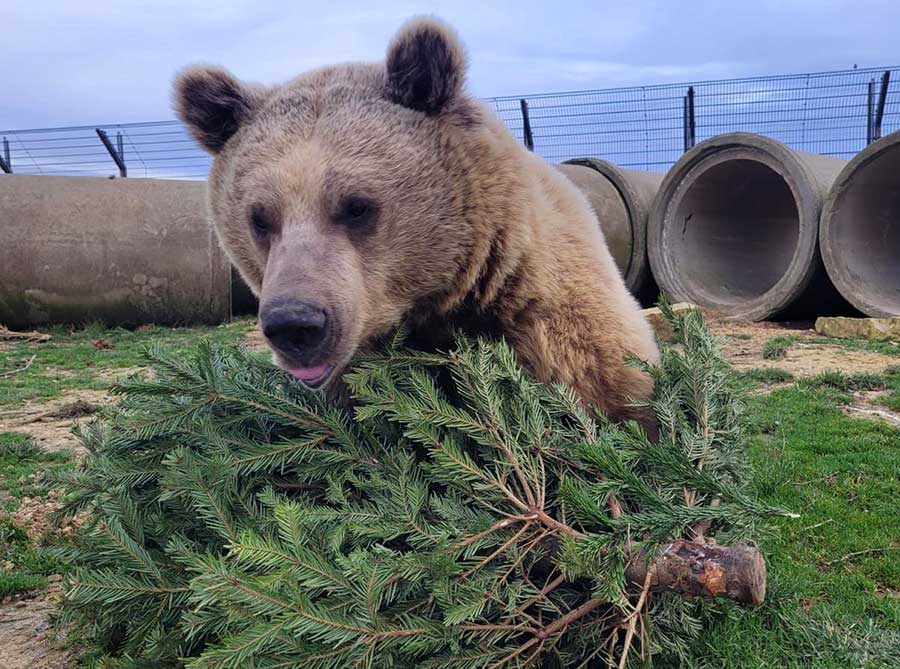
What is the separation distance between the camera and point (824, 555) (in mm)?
3291

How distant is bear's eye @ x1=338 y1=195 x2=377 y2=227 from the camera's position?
2.55 meters

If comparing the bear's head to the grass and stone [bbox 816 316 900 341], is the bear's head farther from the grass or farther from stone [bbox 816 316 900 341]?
stone [bbox 816 316 900 341]

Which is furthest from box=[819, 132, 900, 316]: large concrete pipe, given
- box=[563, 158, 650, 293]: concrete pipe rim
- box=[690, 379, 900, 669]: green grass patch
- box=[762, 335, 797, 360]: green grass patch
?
box=[690, 379, 900, 669]: green grass patch

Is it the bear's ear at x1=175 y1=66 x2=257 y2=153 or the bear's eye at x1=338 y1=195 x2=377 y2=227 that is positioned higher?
the bear's ear at x1=175 y1=66 x2=257 y2=153

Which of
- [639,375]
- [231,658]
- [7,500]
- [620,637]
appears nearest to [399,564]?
[231,658]

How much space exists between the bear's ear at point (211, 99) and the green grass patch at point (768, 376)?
4980 millimetres

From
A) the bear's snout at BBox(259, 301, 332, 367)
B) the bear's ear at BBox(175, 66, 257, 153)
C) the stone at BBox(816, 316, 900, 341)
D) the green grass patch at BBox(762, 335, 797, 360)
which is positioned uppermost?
the bear's ear at BBox(175, 66, 257, 153)

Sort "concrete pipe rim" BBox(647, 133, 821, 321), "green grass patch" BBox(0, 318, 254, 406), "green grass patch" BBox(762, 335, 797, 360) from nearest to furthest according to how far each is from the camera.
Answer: "green grass patch" BBox(0, 318, 254, 406)
"green grass patch" BBox(762, 335, 797, 360)
"concrete pipe rim" BBox(647, 133, 821, 321)

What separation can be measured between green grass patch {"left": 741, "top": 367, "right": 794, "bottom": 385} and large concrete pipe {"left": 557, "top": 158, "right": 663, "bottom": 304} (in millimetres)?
4581

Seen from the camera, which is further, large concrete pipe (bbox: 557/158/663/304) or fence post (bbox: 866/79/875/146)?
fence post (bbox: 866/79/875/146)

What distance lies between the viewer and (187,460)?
242cm

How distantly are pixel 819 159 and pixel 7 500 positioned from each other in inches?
396

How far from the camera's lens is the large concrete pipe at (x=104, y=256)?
10.5m

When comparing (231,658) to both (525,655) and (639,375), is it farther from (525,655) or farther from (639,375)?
(639,375)
